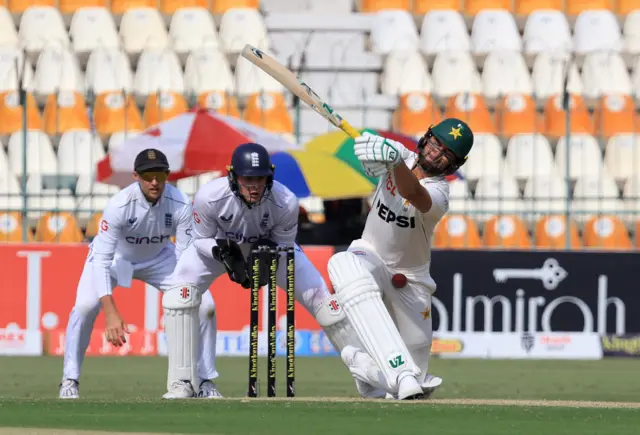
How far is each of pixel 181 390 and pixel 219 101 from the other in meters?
9.97

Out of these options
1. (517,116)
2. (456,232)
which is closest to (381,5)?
(517,116)

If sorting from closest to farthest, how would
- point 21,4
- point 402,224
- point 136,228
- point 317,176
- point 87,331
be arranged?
point 402,224 < point 87,331 < point 136,228 < point 317,176 < point 21,4

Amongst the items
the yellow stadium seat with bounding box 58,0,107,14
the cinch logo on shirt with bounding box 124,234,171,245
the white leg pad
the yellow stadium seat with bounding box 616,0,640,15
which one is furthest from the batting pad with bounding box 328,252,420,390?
the yellow stadium seat with bounding box 616,0,640,15

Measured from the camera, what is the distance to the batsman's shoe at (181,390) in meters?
8.84

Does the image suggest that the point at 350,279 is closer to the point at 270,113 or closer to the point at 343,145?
the point at 343,145

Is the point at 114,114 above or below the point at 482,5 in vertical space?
below

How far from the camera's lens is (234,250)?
888 cm

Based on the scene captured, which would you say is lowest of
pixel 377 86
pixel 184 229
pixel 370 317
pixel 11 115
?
pixel 370 317

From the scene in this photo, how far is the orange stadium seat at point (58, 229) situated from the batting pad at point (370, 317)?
7975 mm

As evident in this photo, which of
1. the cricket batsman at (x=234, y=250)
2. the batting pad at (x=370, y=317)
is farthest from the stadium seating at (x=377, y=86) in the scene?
the batting pad at (x=370, y=317)

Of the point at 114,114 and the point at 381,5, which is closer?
the point at 114,114

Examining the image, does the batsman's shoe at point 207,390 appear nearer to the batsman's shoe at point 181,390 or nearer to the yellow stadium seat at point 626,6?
the batsman's shoe at point 181,390

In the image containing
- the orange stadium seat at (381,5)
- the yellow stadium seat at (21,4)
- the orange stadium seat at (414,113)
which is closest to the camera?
the orange stadium seat at (414,113)

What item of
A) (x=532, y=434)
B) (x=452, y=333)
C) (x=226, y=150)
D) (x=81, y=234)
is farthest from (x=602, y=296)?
(x=532, y=434)
